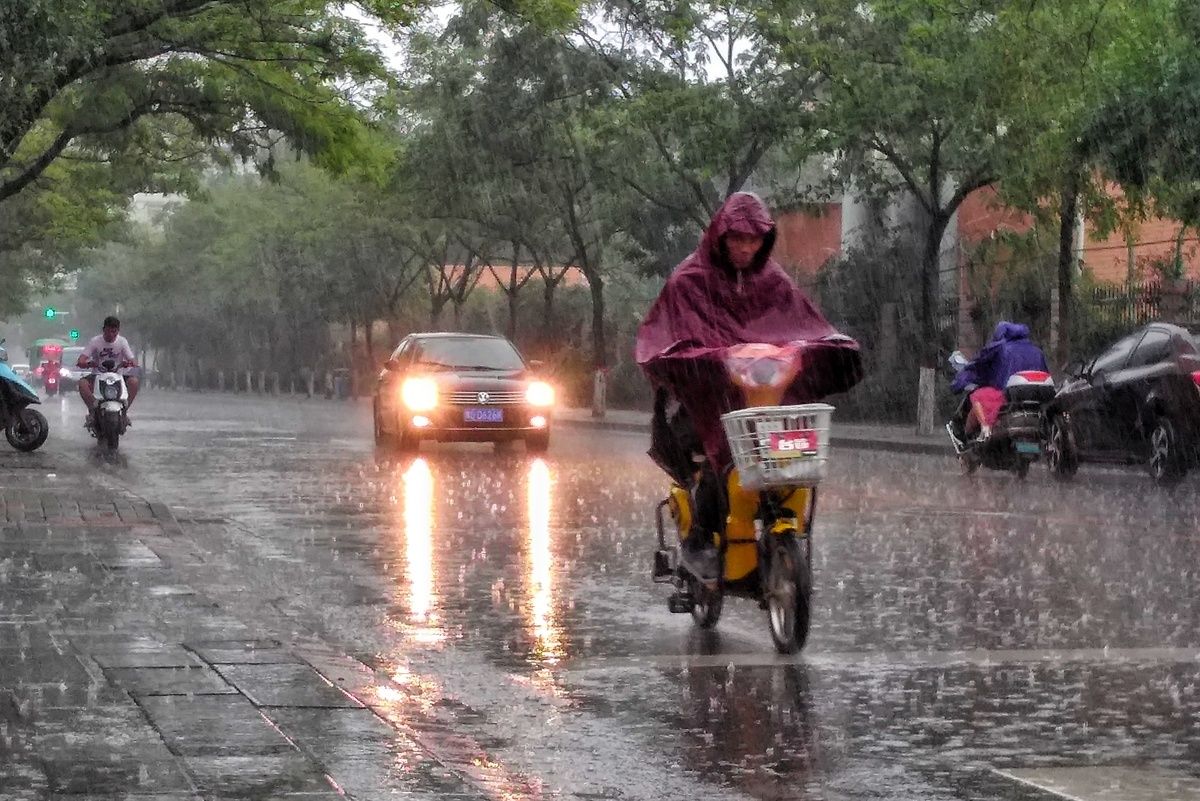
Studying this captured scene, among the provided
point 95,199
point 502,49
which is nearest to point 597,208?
point 502,49

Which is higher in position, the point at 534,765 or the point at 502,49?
the point at 502,49

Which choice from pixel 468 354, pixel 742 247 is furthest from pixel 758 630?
pixel 468 354

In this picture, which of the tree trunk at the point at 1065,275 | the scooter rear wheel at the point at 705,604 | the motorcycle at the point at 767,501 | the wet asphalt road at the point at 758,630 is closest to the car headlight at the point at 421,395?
the wet asphalt road at the point at 758,630

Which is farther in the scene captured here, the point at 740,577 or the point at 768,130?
the point at 768,130

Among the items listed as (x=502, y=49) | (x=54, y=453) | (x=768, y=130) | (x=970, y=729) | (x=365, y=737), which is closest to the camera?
(x=365, y=737)

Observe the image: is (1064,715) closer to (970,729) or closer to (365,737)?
(970,729)

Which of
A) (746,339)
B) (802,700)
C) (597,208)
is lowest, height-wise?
(802,700)

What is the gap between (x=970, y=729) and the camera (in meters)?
6.46

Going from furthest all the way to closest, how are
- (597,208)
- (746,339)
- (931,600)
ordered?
(597,208) < (931,600) < (746,339)

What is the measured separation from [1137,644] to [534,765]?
142 inches

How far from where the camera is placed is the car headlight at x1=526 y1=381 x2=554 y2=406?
2526 centimetres

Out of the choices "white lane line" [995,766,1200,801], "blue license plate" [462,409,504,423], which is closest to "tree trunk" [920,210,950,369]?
"blue license plate" [462,409,504,423]

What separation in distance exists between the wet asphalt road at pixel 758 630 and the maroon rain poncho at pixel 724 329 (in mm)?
1088

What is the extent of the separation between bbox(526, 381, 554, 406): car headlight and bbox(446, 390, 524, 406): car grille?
0.13 meters
